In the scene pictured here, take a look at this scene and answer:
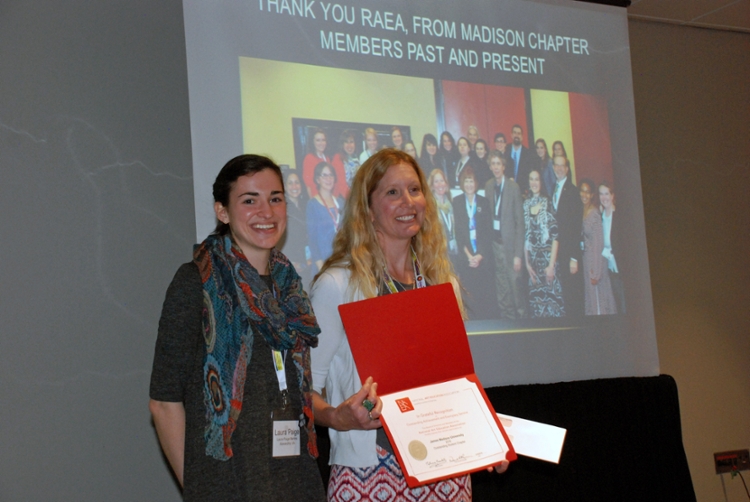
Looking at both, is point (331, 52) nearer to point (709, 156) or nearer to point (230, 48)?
point (230, 48)

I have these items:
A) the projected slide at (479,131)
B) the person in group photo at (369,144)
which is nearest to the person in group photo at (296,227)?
the projected slide at (479,131)

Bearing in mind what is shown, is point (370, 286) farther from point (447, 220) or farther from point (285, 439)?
point (447, 220)

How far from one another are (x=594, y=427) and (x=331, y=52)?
7.76 feet

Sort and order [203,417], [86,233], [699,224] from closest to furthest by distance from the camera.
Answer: [203,417]
[86,233]
[699,224]

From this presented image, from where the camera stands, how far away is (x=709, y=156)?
4.62m

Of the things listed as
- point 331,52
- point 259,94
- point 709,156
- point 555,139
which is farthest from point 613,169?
point 259,94

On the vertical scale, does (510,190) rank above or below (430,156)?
below

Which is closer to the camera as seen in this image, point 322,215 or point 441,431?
point 441,431

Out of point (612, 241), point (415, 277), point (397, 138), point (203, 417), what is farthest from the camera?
point (612, 241)

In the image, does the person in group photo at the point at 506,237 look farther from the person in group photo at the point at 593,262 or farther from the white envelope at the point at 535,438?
the white envelope at the point at 535,438

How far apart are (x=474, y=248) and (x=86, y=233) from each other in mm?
1775

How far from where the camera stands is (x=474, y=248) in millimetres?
3357

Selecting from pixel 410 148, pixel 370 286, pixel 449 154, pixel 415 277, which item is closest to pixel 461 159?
pixel 449 154

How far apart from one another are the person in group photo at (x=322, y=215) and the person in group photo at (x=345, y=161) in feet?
0.09
